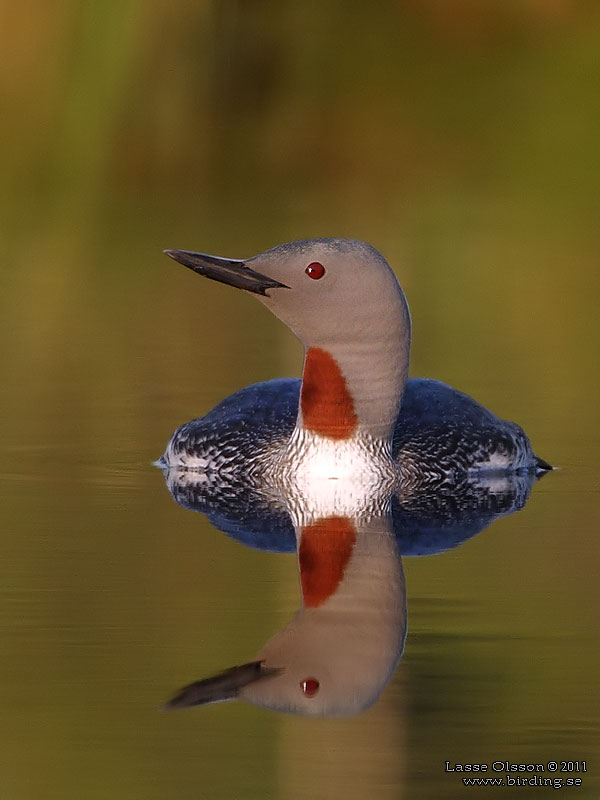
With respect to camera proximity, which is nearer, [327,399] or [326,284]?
[326,284]

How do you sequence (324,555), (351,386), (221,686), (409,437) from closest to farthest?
(221,686) → (324,555) → (351,386) → (409,437)

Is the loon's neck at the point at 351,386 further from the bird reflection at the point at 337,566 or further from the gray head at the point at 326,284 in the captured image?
the bird reflection at the point at 337,566

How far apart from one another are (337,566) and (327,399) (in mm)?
1407

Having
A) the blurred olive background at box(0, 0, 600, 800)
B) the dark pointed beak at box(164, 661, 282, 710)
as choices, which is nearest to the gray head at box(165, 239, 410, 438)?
the blurred olive background at box(0, 0, 600, 800)

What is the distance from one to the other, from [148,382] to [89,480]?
2.13m

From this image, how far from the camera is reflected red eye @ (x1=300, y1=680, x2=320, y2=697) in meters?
4.57

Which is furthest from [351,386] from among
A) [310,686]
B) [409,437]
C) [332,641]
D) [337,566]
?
[310,686]

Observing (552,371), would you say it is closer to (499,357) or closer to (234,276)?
(499,357)

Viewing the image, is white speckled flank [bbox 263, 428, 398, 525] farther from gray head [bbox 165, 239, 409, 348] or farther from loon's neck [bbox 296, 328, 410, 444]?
gray head [bbox 165, 239, 409, 348]

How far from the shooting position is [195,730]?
426 cm

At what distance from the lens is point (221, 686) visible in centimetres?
454

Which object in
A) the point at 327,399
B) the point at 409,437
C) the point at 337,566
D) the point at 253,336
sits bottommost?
the point at 337,566

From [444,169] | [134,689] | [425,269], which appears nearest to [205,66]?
[444,169]

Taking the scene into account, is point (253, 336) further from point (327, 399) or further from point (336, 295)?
point (336, 295)
